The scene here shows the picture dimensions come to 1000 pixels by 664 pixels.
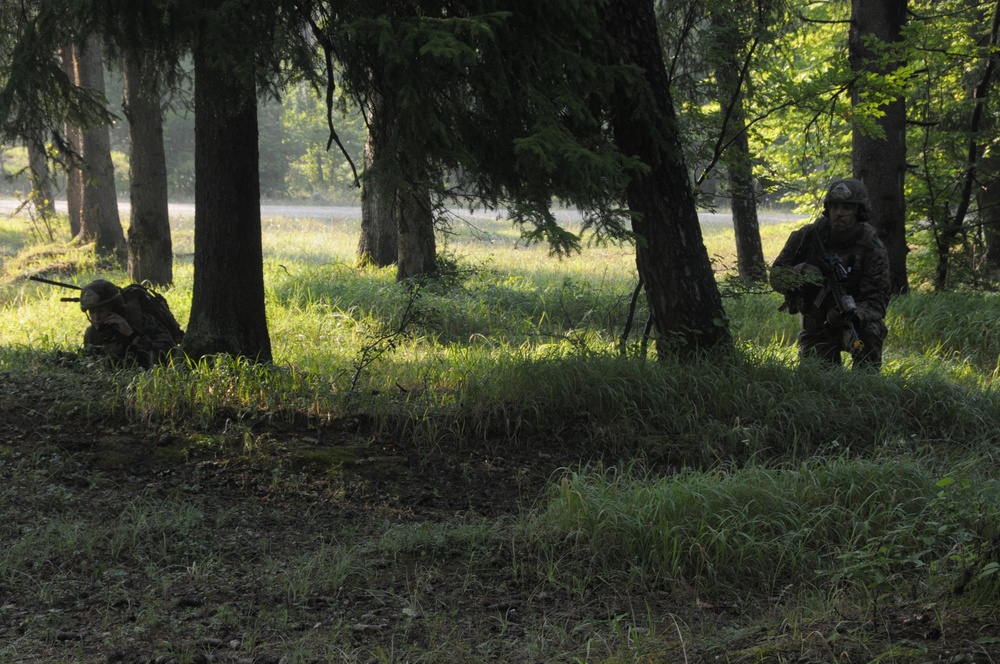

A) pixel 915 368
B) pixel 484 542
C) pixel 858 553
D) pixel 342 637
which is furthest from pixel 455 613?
pixel 915 368

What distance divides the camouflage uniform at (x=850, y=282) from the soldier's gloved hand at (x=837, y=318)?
0.03m

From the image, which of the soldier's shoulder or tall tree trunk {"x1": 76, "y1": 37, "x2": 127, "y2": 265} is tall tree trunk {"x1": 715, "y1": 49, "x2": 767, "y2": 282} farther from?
tall tree trunk {"x1": 76, "y1": 37, "x2": 127, "y2": 265}

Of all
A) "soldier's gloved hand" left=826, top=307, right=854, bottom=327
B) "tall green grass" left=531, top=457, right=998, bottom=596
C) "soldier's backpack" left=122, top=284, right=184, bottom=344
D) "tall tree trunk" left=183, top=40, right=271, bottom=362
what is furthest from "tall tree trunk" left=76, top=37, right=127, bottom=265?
"tall green grass" left=531, top=457, right=998, bottom=596

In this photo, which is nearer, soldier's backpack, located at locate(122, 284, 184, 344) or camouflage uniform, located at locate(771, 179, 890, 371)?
camouflage uniform, located at locate(771, 179, 890, 371)

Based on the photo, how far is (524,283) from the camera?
12742 mm

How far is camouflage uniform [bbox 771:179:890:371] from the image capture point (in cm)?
731

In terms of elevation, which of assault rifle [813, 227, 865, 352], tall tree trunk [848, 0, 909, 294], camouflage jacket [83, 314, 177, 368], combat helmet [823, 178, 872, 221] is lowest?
camouflage jacket [83, 314, 177, 368]

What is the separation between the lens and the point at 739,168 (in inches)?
332

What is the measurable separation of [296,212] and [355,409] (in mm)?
28647

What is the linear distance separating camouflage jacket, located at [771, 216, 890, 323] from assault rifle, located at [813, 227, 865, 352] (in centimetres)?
3

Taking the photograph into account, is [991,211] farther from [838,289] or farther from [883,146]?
[838,289]

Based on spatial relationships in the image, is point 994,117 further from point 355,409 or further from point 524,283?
point 355,409

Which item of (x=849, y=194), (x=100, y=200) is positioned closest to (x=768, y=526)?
(x=849, y=194)

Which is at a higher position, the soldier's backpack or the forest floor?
the soldier's backpack
